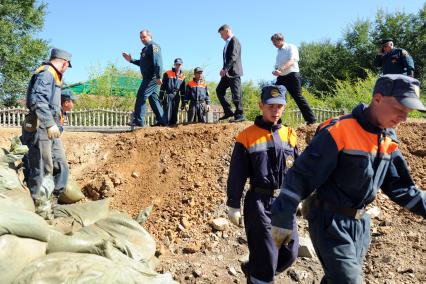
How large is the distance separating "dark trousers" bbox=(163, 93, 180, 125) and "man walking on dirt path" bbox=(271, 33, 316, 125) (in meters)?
2.72

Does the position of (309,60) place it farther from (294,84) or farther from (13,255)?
(13,255)

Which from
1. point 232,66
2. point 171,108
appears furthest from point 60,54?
point 171,108

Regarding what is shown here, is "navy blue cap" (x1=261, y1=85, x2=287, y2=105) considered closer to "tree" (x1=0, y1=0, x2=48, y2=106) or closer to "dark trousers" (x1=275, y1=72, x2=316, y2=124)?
"dark trousers" (x1=275, y1=72, x2=316, y2=124)

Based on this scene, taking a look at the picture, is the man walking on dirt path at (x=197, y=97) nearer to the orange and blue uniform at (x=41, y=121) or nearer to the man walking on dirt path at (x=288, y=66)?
the man walking on dirt path at (x=288, y=66)

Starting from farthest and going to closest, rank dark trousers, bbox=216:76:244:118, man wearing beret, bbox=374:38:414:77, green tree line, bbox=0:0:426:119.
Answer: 1. green tree line, bbox=0:0:426:119
2. dark trousers, bbox=216:76:244:118
3. man wearing beret, bbox=374:38:414:77

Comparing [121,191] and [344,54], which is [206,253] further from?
[344,54]

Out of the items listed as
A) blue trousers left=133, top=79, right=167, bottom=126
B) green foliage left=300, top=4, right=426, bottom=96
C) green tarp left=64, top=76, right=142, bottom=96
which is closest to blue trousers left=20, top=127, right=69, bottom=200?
blue trousers left=133, top=79, right=167, bottom=126

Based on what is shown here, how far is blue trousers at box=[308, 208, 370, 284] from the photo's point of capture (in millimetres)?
2291

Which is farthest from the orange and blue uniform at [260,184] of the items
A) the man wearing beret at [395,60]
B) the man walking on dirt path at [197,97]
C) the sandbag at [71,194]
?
the man walking on dirt path at [197,97]

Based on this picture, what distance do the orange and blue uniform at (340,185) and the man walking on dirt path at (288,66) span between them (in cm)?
417

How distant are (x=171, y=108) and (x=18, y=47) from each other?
1312 centimetres

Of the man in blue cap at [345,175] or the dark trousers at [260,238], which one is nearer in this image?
the man in blue cap at [345,175]

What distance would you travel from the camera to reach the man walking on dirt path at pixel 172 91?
868cm

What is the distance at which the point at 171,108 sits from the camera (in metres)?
8.75
